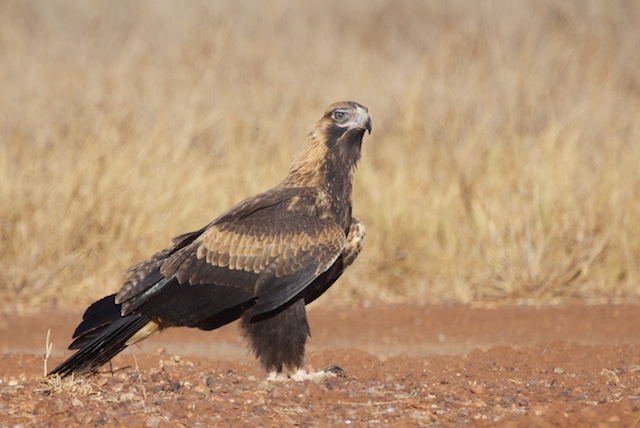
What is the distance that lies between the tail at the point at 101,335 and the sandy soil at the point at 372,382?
→ 4.8 inches

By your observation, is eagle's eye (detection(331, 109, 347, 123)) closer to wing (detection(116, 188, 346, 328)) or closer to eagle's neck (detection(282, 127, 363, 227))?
eagle's neck (detection(282, 127, 363, 227))

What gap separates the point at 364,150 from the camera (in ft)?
40.8

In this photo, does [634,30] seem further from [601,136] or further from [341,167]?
[341,167]

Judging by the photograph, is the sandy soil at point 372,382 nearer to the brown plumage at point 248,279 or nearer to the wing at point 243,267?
the brown plumage at point 248,279

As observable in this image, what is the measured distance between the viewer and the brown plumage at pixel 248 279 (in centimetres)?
580

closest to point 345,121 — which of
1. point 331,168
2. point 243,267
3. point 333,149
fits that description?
point 333,149

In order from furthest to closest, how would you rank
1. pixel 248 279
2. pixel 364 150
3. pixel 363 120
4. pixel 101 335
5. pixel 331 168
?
pixel 364 150 < pixel 363 120 < pixel 331 168 < pixel 248 279 < pixel 101 335

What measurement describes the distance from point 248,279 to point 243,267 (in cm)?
7

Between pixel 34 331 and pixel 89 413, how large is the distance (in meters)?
4.23

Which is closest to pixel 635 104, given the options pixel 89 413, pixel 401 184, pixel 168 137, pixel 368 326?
pixel 401 184

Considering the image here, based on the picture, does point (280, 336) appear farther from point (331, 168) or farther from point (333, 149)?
point (333, 149)

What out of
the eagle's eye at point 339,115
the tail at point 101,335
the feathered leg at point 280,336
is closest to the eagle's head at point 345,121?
the eagle's eye at point 339,115

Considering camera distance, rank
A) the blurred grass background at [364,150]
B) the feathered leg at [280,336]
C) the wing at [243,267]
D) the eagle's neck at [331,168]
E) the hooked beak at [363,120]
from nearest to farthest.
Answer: the wing at [243,267] → the feathered leg at [280,336] → the eagle's neck at [331,168] → the hooked beak at [363,120] → the blurred grass background at [364,150]

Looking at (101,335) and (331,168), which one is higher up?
(331,168)
